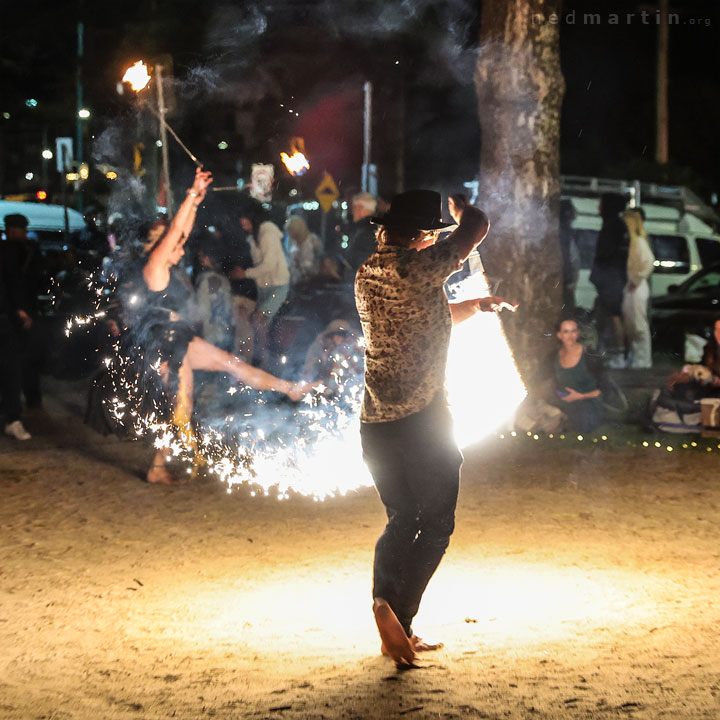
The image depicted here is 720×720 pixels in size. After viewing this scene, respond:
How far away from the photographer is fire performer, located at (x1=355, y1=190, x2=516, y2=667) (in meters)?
4.41

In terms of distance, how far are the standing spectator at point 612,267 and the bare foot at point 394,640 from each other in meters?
11.8

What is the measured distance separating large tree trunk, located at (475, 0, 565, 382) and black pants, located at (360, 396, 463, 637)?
691cm

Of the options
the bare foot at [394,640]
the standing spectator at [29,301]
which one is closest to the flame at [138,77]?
the standing spectator at [29,301]

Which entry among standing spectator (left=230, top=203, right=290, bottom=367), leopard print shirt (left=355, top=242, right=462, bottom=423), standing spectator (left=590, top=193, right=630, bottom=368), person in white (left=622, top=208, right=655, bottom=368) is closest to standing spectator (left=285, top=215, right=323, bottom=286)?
standing spectator (left=230, top=203, right=290, bottom=367)

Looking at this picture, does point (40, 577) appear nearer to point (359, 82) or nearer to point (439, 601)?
point (439, 601)

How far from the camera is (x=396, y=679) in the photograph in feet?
14.0

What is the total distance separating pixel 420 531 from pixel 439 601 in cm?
110

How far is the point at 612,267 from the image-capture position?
51.1ft

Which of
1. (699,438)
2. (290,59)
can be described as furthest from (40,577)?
(290,59)

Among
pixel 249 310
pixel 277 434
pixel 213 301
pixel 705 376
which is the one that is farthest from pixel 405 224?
pixel 249 310

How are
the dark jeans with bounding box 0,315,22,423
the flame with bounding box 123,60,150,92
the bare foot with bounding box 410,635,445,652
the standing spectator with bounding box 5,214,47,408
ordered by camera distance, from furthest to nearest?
the standing spectator with bounding box 5,214,47,408 < the dark jeans with bounding box 0,315,22,423 < the flame with bounding box 123,60,150,92 < the bare foot with bounding box 410,635,445,652

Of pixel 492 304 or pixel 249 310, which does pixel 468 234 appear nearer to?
pixel 492 304

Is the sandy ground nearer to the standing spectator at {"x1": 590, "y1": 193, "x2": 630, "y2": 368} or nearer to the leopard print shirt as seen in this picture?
the leopard print shirt

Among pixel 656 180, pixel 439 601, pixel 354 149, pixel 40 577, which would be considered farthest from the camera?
pixel 354 149
